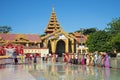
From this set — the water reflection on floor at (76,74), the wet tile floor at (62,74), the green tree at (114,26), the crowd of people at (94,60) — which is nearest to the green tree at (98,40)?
the green tree at (114,26)

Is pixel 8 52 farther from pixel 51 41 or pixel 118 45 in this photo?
pixel 51 41

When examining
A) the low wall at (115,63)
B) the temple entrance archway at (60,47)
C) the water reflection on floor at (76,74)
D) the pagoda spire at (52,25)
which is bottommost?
the water reflection on floor at (76,74)

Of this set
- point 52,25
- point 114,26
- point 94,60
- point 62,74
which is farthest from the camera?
point 52,25

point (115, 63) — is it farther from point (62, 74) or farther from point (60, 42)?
point (60, 42)

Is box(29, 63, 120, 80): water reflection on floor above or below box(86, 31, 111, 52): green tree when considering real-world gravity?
below

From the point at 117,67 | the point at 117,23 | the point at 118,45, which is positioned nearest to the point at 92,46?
the point at 117,23

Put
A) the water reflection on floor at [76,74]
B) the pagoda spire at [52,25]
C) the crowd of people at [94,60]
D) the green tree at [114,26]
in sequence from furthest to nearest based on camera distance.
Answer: the pagoda spire at [52,25], the green tree at [114,26], the crowd of people at [94,60], the water reflection on floor at [76,74]

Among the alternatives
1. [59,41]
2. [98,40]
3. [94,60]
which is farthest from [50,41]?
[94,60]

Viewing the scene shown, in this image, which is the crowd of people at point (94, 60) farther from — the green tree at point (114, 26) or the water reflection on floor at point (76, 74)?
the green tree at point (114, 26)

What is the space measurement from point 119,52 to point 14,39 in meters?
30.5

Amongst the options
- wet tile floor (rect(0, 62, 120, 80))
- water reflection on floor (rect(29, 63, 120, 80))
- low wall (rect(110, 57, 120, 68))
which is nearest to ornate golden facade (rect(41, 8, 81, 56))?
low wall (rect(110, 57, 120, 68))

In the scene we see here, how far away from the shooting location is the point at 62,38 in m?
87.6

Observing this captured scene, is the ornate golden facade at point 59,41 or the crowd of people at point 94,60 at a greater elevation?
the ornate golden facade at point 59,41

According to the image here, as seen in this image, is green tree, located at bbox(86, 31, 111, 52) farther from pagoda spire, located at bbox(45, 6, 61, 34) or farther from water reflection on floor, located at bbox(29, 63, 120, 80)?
water reflection on floor, located at bbox(29, 63, 120, 80)
